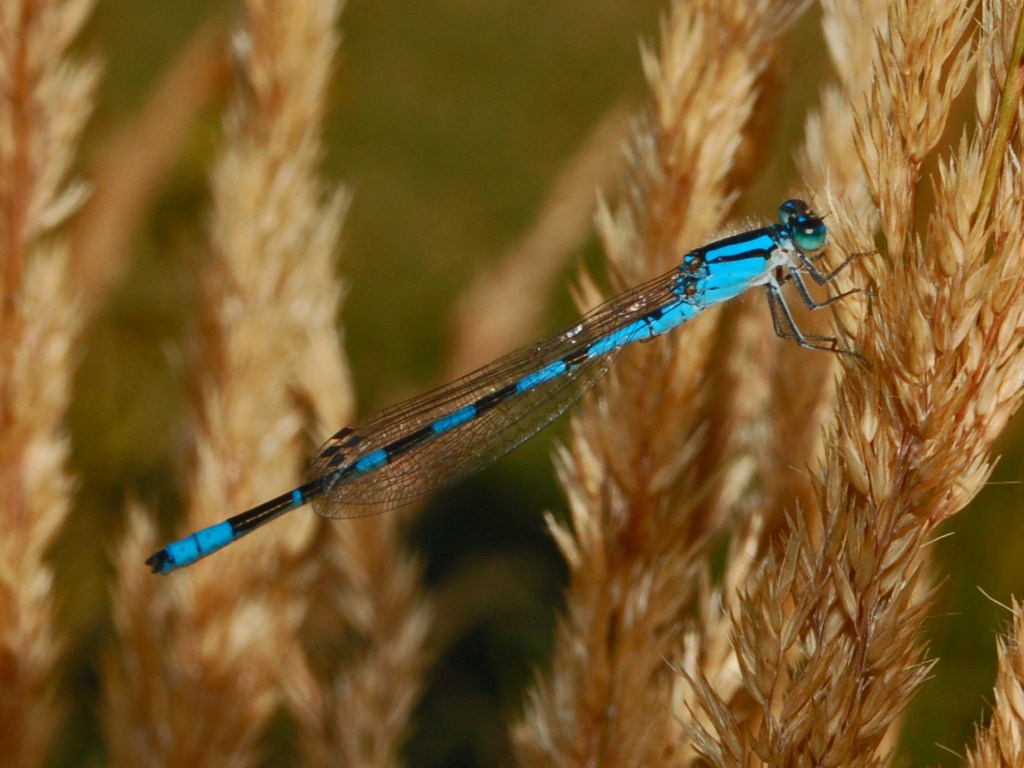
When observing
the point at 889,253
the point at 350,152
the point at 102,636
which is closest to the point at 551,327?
the point at 350,152

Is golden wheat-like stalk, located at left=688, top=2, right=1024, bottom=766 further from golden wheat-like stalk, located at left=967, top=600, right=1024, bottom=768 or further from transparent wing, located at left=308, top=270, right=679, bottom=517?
transparent wing, located at left=308, top=270, right=679, bottom=517

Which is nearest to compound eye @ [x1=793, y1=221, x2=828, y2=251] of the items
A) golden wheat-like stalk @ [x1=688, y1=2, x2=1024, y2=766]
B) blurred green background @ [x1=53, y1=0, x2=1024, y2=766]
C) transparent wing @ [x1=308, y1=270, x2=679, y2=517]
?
blurred green background @ [x1=53, y1=0, x2=1024, y2=766]

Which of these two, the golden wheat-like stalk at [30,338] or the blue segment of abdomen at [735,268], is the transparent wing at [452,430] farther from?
the golden wheat-like stalk at [30,338]

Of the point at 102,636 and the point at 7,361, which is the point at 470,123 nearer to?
the point at 102,636

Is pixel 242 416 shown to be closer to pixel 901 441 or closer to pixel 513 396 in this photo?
pixel 513 396

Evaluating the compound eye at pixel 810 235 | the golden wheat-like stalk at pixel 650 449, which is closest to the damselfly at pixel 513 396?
the compound eye at pixel 810 235

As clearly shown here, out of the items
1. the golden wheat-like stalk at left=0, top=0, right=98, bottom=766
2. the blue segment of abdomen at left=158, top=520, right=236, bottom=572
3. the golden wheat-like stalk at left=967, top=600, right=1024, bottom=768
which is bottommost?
the golden wheat-like stalk at left=967, top=600, right=1024, bottom=768
